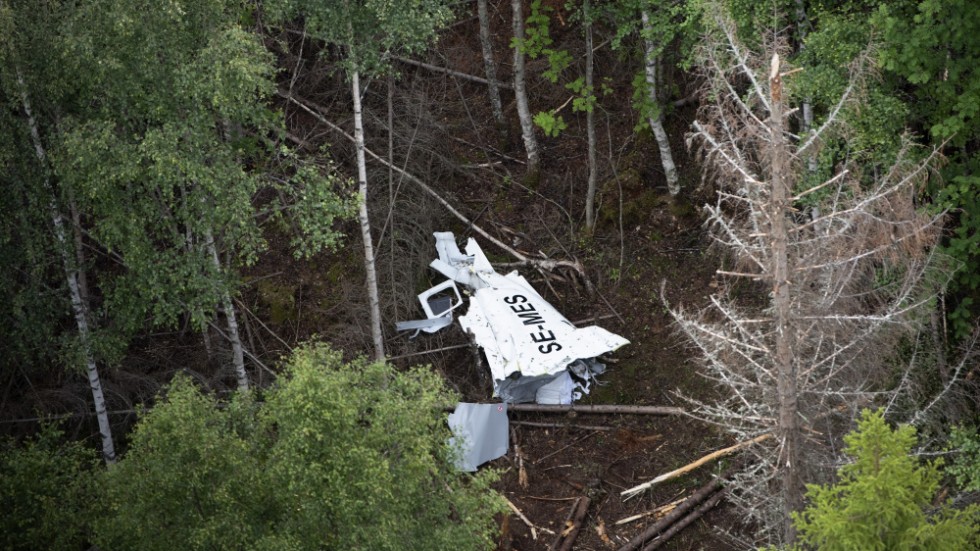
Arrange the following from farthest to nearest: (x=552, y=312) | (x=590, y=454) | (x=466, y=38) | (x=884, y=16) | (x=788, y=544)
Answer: (x=466, y=38), (x=552, y=312), (x=590, y=454), (x=884, y=16), (x=788, y=544)

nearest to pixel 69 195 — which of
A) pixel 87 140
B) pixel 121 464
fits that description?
pixel 87 140

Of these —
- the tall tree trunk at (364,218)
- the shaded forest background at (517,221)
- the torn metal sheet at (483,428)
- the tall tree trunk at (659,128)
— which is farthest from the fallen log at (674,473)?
the tall tree trunk at (659,128)

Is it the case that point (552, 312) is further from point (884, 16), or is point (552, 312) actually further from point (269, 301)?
point (884, 16)

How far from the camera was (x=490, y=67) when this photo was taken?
72.3 feet

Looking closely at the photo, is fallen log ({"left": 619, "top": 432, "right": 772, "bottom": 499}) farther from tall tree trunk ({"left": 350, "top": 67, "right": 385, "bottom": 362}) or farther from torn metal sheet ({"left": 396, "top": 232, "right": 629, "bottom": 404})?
tall tree trunk ({"left": 350, "top": 67, "right": 385, "bottom": 362})

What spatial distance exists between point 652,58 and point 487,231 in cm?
455

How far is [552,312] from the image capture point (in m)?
18.4

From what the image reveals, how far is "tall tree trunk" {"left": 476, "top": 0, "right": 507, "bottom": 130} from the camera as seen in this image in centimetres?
2152

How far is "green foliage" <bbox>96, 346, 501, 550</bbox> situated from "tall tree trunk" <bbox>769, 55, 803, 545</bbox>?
11.7 feet

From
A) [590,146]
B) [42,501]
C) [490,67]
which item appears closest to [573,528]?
[42,501]

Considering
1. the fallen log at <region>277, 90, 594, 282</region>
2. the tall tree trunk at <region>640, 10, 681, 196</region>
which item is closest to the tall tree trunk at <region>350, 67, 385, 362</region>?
the fallen log at <region>277, 90, 594, 282</region>

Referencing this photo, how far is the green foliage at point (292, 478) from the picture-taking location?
461 inches

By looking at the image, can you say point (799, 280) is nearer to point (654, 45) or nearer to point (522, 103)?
point (654, 45)

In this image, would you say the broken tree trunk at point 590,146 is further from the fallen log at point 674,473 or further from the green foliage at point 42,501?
the green foliage at point 42,501
